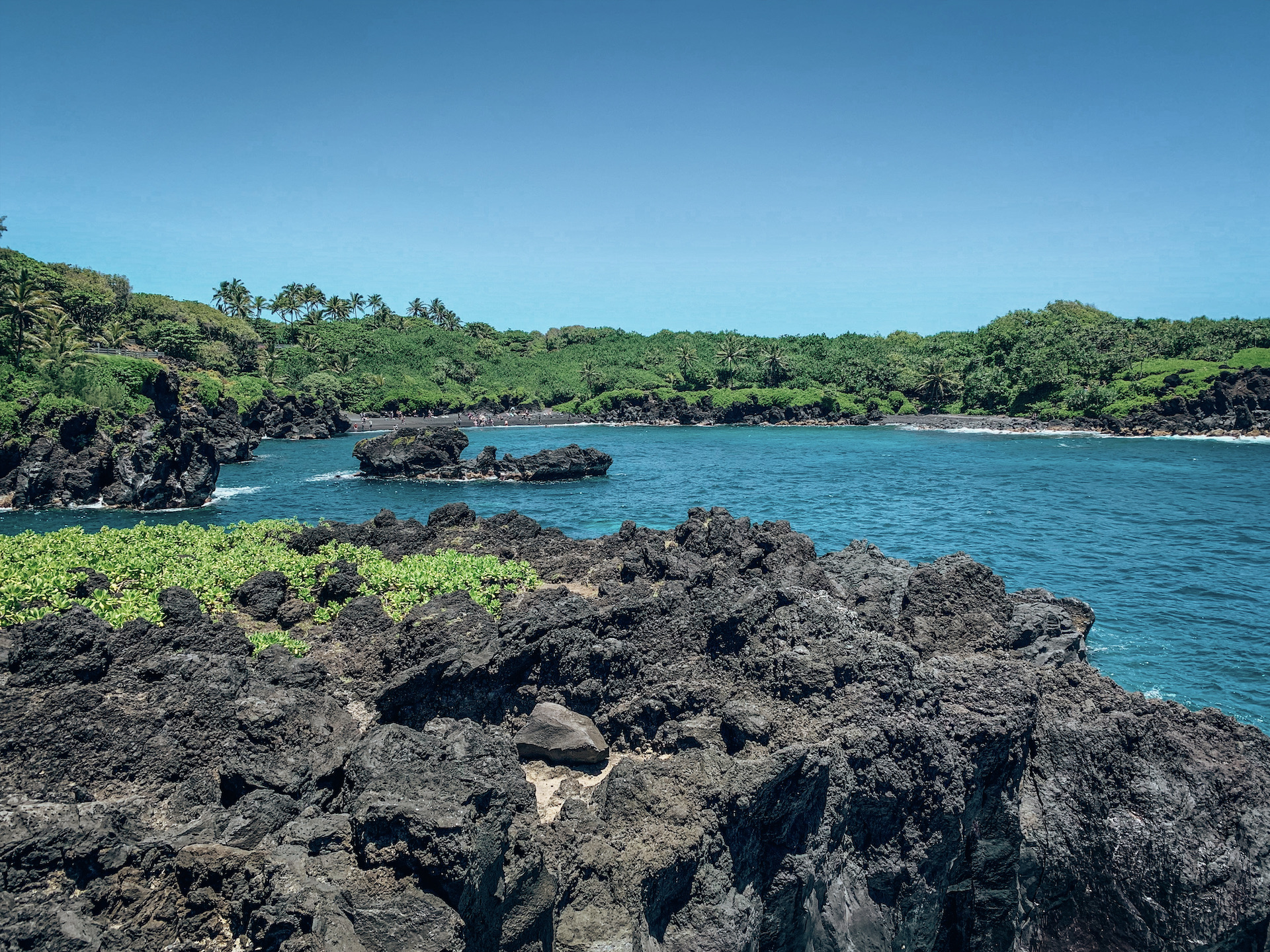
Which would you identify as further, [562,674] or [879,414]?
[879,414]

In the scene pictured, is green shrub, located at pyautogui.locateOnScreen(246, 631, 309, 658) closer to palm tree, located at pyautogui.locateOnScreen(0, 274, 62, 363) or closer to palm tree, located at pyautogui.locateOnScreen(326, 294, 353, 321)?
palm tree, located at pyautogui.locateOnScreen(0, 274, 62, 363)

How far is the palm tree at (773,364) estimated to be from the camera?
148500mm

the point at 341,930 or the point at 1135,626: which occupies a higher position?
the point at 341,930

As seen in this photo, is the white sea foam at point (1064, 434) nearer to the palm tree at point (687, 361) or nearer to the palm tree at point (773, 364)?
the palm tree at point (773, 364)

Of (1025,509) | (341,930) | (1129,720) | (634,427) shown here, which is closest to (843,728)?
(1129,720)

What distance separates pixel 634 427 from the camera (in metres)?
129

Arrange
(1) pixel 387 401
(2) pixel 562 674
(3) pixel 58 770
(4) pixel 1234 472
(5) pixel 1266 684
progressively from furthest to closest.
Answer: (1) pixel 387 401, (4) pixel 1234 472, (5) pixel 1266 684, (2) pixel 562 674, (3) pixel 58 770

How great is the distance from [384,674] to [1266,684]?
22.2m

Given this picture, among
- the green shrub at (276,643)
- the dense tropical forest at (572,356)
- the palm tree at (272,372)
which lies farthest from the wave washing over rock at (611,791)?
the palm tree at (272,372)

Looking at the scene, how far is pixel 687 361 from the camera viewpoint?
6132 inches

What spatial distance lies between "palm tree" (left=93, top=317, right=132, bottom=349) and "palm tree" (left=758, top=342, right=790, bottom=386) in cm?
10568

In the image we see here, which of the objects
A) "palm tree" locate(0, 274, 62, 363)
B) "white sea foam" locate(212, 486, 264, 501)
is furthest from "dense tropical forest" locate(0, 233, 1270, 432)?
"white sea foam" locate(212, 486, 264, 501)

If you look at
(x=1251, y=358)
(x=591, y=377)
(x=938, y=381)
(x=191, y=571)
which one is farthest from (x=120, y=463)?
(x=1251, y=358)

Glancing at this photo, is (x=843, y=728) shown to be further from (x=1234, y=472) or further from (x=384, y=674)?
(x=1234, y=472)
